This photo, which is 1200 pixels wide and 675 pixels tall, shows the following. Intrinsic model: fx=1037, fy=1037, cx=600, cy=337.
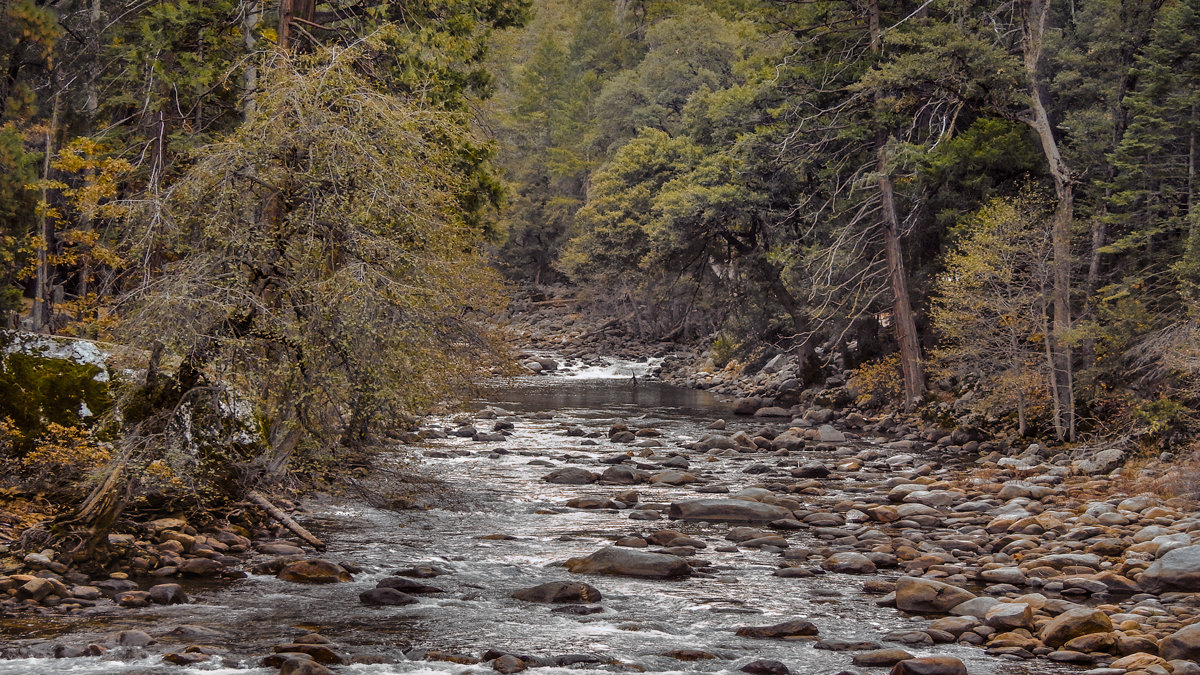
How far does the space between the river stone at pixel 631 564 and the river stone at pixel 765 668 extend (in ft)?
11.4

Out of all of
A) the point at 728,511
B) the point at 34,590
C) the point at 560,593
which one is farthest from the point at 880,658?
the point at 34,590

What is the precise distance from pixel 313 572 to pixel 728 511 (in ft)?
22.7

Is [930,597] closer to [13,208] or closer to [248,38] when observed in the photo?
[13,208]

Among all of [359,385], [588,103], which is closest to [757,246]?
[359,385]

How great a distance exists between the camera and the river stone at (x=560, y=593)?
11555 mm

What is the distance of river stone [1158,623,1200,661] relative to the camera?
9.12 metres

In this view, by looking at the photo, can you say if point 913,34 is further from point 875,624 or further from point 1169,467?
point 875,624

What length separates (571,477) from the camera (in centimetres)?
1980

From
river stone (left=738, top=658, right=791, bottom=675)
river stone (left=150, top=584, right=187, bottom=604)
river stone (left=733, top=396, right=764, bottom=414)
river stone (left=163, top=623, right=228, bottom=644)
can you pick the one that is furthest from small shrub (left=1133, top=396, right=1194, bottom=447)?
river stone (left=150, top=584, right=187, bottom=604)

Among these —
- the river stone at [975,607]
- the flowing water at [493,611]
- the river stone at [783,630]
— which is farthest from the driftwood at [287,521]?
the river stone at [975,607]

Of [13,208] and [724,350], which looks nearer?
[13,208]

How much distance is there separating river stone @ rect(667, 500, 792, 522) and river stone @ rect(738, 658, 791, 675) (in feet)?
22.7

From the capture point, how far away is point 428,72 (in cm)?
1806

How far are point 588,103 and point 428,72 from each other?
54645 millimetres
